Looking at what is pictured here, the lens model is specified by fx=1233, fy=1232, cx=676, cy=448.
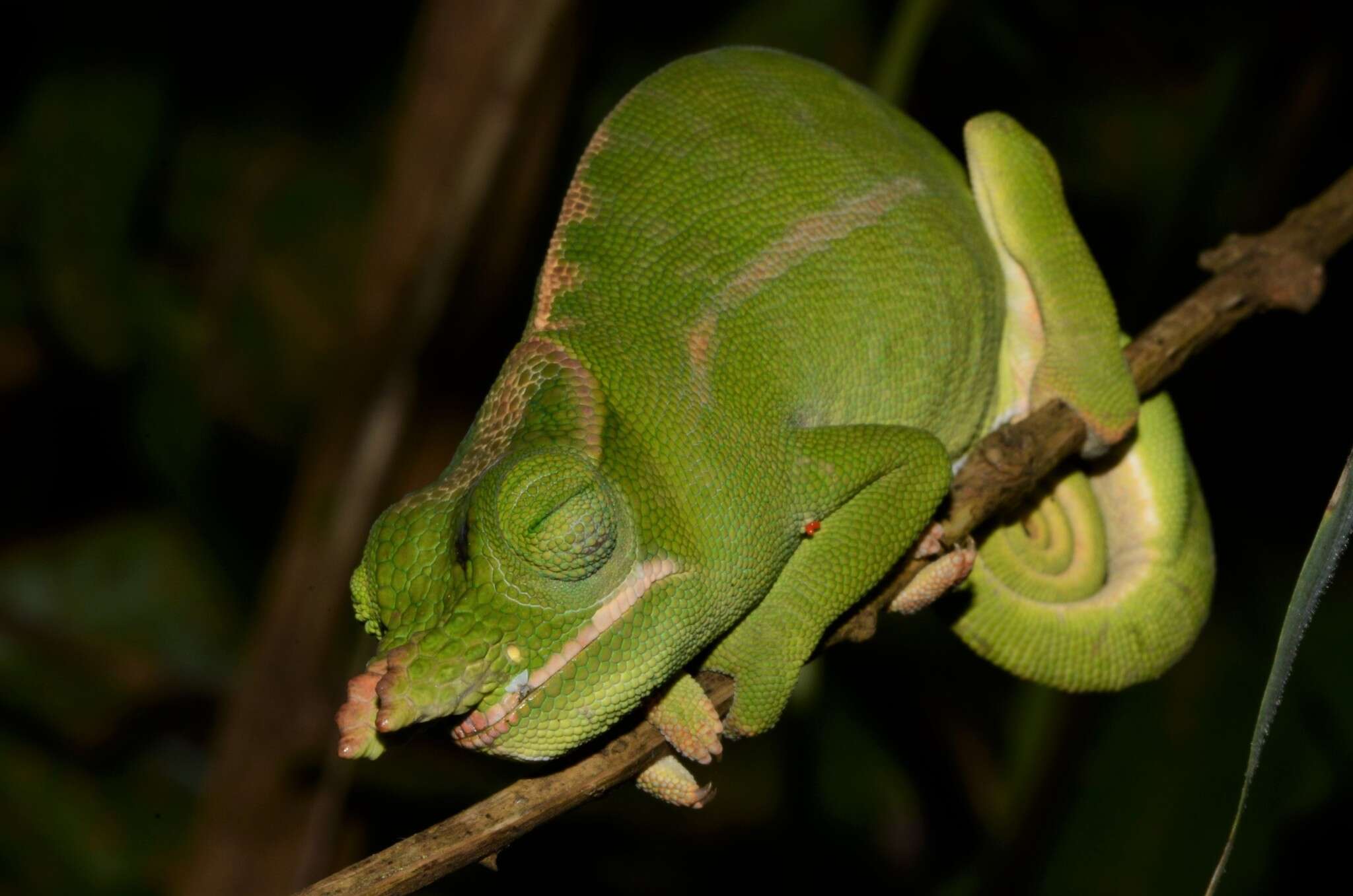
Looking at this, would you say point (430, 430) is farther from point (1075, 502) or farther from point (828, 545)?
point (828, 545)

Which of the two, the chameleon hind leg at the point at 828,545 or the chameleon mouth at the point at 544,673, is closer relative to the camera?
the chameleon mouth at the point at 544,673

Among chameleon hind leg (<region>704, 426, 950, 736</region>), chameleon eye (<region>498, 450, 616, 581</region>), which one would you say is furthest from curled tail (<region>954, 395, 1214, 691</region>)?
chameleon eye (<region>498, 450, 616, 581</region>)

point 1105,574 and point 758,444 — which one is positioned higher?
point 758,444

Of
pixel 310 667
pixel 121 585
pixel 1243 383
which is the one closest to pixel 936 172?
pixel 310 667

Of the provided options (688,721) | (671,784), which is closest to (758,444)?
(688,721)

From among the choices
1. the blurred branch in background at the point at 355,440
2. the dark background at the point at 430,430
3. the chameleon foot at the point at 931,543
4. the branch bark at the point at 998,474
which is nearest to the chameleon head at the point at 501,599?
the branch bark at the point at 998,474

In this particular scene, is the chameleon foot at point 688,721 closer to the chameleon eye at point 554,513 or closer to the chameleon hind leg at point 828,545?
the chameleon hind leg at point 828,545

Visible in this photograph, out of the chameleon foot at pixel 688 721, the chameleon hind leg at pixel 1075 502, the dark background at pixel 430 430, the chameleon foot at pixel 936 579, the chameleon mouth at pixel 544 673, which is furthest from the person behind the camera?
the dark background at pixel 430 430
